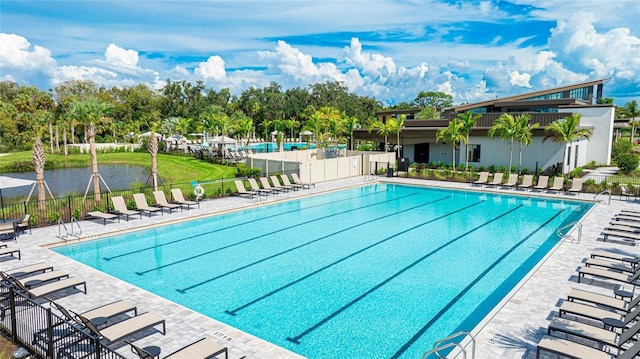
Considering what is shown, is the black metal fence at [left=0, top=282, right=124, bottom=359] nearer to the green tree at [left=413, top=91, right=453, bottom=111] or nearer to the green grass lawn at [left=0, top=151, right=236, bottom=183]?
the green grass lawn at [left=0, top=151, right=236, bottom=183]

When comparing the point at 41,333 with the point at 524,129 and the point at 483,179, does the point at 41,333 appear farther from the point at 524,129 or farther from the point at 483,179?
the point at 524,129

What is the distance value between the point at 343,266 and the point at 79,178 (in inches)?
981

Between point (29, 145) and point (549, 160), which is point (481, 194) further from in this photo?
point (29, 145)

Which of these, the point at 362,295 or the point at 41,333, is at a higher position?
the point at 41,333

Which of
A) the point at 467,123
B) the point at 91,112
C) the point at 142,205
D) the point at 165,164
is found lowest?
the point at 142,205

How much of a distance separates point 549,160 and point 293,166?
53.5 ft

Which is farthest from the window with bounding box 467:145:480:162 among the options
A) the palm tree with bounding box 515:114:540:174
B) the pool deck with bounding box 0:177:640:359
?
the pool deck with bounding box 0:177:640:359

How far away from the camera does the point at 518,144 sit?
28.0 meters

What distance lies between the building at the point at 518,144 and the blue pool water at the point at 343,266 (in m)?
8.19

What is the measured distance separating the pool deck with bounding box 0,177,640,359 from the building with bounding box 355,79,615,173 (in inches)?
517

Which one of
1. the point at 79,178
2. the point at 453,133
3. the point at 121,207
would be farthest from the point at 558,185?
the point at 79,178

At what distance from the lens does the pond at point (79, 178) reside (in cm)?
2411

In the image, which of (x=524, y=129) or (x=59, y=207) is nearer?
(x=59, y=207)

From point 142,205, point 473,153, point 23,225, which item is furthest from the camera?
point 473,153
